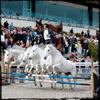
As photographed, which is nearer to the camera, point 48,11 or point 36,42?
point 36,42

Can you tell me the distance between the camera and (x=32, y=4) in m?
30.5

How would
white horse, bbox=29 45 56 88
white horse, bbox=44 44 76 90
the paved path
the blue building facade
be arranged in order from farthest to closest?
the blue building facade, white horse, bbox=29 45 56 88, white horse, bbox=44 44 76 90, the paved path

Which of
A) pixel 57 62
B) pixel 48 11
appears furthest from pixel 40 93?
pixel 48 11

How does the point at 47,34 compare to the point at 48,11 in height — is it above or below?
below

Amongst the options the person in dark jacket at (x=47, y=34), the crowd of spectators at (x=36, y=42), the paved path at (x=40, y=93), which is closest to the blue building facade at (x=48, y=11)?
the crowd of spectators at (x=36, y=42)

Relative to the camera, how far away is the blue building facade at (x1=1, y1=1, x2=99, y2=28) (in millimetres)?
27819

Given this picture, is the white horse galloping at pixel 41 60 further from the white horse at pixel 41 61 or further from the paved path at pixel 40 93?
the paved path at pixel 40 93

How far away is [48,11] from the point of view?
31.6 m

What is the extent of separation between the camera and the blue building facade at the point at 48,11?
27819 millimetres

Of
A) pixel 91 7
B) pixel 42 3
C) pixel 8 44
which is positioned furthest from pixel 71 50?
pixel 91 7

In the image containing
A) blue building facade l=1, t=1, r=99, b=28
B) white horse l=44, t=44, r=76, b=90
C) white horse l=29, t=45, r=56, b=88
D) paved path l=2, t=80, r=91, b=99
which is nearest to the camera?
paved path l=2, t=80, r=91, b=99

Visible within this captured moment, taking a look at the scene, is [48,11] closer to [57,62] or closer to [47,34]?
[47,34]

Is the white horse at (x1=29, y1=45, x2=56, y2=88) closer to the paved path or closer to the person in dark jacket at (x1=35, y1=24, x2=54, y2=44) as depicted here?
the person in dark jacket at (x1=35, y1=24, x2=54, y2=44)

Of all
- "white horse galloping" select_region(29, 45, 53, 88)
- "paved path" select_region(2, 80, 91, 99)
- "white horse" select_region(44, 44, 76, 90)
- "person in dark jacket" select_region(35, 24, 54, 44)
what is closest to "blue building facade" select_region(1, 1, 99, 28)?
"person in dark jacket" select_region(35, 24, 54, 44)
